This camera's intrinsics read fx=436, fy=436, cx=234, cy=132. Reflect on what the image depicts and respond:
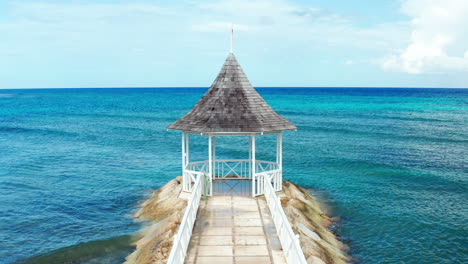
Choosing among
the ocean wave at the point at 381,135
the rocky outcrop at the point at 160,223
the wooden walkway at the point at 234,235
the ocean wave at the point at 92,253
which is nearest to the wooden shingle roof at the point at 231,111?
the wooden walkway at the point at 234,235

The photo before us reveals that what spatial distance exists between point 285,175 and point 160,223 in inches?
490

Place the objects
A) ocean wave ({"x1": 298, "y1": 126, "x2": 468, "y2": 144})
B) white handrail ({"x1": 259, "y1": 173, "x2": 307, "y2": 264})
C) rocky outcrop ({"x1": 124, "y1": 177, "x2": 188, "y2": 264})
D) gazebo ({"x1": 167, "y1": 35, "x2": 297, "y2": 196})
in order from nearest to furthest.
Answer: white handrail ({"x1": 259, "y1": 173, "x2": 307, "y2": 264}) → rocky outcrop ({"x1": 124, "y1": 177, "x2": 188, "y2": 264}) → gazebo ({"x1": 167, "y1": 35, "x2": 297, "y2": 196}) → ocean wave ({"x1": 298, "y1": 126, "x2": 468, "y2": 144})

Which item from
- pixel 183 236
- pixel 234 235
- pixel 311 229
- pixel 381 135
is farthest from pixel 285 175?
pixel 381 135

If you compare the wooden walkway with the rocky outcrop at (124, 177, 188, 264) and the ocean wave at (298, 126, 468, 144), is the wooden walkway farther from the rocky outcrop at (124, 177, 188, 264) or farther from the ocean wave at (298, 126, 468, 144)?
the ocean wave at (298, 126, 468, 144)

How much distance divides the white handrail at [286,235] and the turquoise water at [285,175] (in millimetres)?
4427

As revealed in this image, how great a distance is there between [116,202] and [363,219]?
11964 mm

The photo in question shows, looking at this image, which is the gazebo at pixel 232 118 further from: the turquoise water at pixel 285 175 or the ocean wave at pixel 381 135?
the ocean wave at pixel 381 135

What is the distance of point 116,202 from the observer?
864 inches

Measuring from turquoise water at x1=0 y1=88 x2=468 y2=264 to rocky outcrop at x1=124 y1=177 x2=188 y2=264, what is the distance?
699 millimetres

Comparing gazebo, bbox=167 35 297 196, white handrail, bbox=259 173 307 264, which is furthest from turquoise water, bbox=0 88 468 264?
white handrail, bbox=259 173 307 264

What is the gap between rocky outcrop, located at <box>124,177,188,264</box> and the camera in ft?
42.0

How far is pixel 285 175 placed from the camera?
27.8 meters

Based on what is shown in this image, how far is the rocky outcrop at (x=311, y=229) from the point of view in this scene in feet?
44.8

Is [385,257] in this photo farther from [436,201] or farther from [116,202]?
[116,202]
